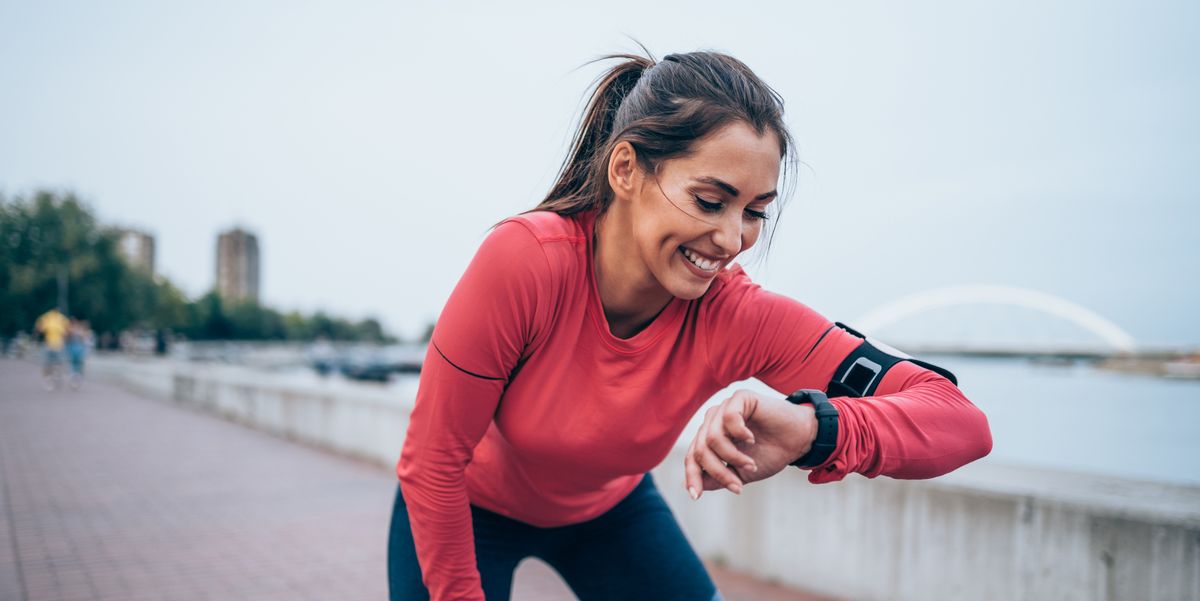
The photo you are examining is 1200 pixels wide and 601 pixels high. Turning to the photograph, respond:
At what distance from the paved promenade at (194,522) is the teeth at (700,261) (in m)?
3.43

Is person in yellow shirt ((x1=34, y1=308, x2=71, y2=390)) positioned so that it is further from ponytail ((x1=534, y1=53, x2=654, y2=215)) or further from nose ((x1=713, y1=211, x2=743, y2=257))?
nose ((x1=713, y1=211, x2=743, y2=257))

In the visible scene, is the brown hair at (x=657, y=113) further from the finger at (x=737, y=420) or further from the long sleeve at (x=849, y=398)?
the finger at (x=737, y=420)

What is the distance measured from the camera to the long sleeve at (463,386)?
158 centimetres

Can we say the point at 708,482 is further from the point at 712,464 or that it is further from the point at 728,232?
the point at 728,232

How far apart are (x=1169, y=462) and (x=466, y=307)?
660 centimetres

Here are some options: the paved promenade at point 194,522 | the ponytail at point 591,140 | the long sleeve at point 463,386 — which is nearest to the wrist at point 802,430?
the long sleeve at point 463,386

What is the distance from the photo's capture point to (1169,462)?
6.23 meters

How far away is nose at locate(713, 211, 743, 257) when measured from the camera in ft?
5.12

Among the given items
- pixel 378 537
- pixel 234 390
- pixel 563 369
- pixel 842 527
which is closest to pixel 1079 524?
pixel 842 527

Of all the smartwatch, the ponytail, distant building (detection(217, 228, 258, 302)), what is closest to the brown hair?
the ponytail

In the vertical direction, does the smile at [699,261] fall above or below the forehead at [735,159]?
below

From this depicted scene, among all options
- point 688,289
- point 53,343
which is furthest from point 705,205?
point 53,343

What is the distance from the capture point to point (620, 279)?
177 cm

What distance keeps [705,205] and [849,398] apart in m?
0.44
